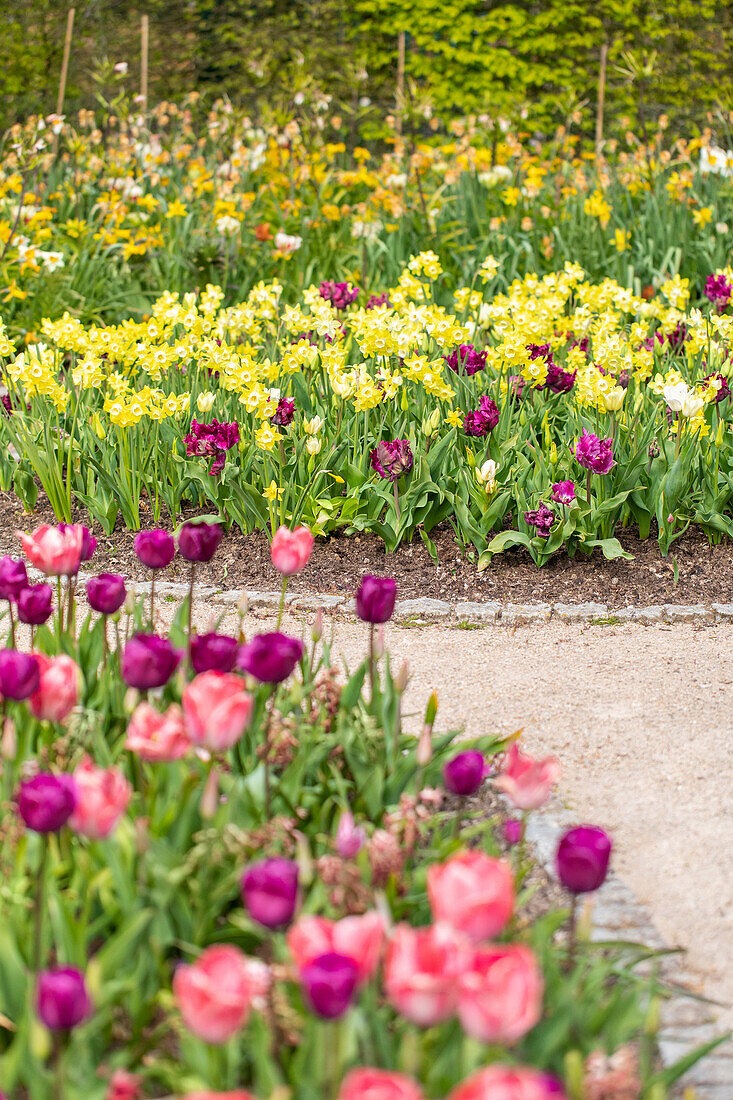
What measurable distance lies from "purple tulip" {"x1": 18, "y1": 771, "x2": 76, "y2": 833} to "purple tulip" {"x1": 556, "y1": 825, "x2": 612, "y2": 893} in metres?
0.65

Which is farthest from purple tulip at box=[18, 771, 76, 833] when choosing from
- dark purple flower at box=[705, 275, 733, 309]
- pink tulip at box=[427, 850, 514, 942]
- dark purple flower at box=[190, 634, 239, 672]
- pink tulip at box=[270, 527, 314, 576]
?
dark purple flower at box=[705, 275, 733, 309]

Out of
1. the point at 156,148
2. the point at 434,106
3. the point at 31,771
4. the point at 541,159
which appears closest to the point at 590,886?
the point at 31,771

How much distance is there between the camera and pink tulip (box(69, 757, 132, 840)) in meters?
1.37

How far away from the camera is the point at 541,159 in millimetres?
9242

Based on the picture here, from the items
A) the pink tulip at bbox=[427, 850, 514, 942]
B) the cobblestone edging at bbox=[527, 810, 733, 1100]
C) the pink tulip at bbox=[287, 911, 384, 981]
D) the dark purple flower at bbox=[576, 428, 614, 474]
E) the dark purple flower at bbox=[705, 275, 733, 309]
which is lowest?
the cobblestone edging at bbox=[527, 810, 733, 1100]

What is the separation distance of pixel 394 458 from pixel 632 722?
1.20 meters

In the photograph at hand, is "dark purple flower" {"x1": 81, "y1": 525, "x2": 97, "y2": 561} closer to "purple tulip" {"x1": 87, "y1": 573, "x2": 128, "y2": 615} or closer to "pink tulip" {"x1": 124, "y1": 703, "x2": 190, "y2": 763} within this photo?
"purple tulip" {"x1": 87, "y1": 573, "x2": 128, "y2": 615}

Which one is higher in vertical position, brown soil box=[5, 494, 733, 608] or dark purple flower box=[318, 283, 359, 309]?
dark purple flower box=[318, 283, 359, 309]

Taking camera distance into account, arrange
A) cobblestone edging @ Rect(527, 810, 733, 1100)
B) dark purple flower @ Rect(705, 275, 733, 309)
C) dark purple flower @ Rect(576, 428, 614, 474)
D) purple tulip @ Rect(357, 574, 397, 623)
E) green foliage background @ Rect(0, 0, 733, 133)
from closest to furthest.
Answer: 1. cobblestone edging @ Rect(527, 810, 733, 1100)
2. purple tulip @ Rect(357, 574, 397, 623)
3. dark purple flower @ Rect(576, 428, 614, 474)
4. dark purple flower @ Rect(705, 275, 733, 309)
5. green foliage background @ Rect(0, 0, 733, 133)

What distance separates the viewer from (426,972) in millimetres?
1010

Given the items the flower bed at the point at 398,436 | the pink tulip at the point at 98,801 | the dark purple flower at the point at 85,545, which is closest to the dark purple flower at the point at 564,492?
the flower bed at the point at 398,436

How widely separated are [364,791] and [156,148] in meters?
7.16

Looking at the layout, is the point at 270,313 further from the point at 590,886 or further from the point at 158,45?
the point at 158,45

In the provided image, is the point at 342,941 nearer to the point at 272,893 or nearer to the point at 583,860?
the point at 272,893
